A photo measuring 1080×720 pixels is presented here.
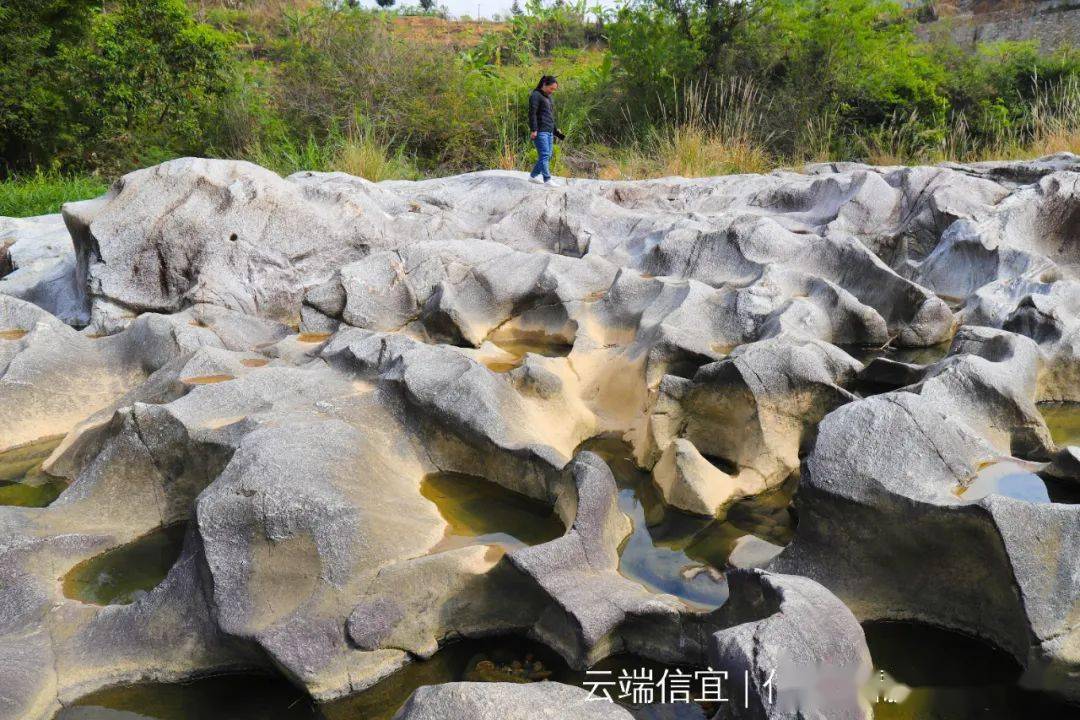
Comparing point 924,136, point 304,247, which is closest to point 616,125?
point 924,136

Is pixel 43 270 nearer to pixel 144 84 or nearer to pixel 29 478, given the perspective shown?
pixel 29 478

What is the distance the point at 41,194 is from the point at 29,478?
25.1 feet

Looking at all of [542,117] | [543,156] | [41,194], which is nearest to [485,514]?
[543,156]

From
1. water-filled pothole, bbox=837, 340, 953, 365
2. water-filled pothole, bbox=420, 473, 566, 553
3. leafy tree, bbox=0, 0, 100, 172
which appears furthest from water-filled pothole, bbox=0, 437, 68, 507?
leafy tree, bbox=0, 0, 100, 172

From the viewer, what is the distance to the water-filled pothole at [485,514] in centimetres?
349

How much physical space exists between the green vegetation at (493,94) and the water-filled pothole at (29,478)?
282 inches

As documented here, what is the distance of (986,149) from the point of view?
429 inches

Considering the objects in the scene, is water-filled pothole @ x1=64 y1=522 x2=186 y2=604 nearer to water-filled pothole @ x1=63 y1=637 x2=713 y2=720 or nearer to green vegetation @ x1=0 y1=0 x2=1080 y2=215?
water-filled pothole @ x1=63 y1=637 x2=713 y2=720

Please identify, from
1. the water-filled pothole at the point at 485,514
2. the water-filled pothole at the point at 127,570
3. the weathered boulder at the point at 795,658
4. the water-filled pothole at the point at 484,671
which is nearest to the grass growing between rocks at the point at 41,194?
the water-filled pothole at the point at 127,570

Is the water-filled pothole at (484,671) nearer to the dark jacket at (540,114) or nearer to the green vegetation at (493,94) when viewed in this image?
the dark jacket at (540,114)

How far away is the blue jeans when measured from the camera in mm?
8461

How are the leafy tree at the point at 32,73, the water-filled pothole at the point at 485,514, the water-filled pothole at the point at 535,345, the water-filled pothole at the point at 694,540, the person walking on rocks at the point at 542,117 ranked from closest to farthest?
the water-filled pothole at the point at 694,540 → the water-filled pothole at the point at 485,514 → the water-filled pothole at the point at 535,345 → the person walking on rocks at the point at 542,117 → the leafy tree at the point at 32,73

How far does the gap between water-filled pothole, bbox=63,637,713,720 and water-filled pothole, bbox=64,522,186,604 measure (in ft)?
1.75

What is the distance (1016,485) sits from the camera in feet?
10.7
